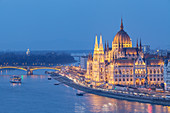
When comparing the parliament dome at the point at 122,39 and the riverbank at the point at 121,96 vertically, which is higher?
the parliament dome at the point at 122,39

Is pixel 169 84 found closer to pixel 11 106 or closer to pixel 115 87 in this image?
pixel 115 87

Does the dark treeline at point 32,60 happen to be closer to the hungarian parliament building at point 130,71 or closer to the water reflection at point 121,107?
the hungarian parliament building at point 130,71

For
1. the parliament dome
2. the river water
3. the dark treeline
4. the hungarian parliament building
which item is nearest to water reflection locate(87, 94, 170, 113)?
the river water

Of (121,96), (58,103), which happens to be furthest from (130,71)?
(58,103)

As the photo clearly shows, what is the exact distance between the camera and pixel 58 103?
43625 mm

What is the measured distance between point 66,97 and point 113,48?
14.1 m

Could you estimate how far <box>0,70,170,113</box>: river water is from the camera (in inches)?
1581

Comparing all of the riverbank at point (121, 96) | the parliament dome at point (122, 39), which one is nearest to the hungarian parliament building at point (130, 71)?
the riverbank at point (121, 96)

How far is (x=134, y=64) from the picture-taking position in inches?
2039

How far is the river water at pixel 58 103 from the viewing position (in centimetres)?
4016

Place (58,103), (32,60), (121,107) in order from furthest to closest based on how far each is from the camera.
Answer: (32,60), (58,103), (121,107)

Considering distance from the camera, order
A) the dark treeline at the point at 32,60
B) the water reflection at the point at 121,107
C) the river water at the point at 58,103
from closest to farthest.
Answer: the water reflection at the point at 121,107 → the river water at the point at 58,103 → the dark treeline at the point at 32,60

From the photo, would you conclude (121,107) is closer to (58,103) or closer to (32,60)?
(58,103)

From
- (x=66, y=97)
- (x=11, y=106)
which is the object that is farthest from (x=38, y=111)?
(x=66, y=97)
